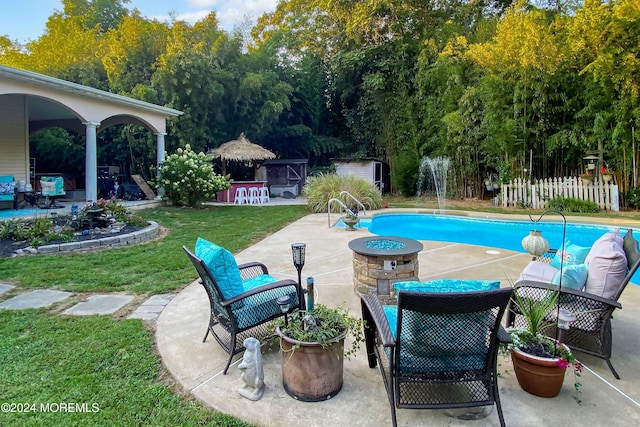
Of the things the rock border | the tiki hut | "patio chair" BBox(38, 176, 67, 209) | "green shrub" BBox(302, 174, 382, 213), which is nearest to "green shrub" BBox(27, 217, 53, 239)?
the rock border

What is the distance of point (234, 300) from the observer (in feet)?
7.56

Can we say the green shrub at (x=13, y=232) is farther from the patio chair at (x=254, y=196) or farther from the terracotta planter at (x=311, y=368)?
the patio chair at (x=254, y=196)

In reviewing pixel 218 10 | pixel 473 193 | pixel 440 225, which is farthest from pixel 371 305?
pixel 218 10

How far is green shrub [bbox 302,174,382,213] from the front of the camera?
10401mm

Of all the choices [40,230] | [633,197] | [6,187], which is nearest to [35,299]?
[40,230]

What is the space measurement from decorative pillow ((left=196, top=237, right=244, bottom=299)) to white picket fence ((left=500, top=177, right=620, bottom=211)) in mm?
10566

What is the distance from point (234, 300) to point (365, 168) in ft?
42.8

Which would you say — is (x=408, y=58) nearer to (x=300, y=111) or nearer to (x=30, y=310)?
(x=300, y=111)

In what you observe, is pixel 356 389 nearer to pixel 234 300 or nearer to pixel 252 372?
pixel 252 372

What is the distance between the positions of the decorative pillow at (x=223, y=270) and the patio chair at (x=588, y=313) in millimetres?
1821

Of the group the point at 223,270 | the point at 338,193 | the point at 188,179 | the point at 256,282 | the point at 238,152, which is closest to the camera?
the point at 223,270

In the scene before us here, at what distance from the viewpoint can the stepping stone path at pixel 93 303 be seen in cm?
332

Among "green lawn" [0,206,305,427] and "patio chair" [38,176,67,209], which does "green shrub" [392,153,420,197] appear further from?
"patio chair" [38,176,67,209]

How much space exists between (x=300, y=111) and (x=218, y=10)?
529 cm
